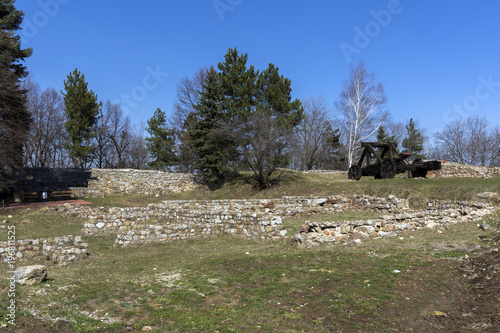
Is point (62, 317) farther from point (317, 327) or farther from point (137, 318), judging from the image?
point (317, 327)

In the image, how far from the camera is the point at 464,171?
22.8 meters

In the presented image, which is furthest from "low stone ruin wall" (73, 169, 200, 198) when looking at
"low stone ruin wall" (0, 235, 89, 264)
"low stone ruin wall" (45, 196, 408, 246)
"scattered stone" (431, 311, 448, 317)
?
"scattered stone" (431, 311, 448, 317)

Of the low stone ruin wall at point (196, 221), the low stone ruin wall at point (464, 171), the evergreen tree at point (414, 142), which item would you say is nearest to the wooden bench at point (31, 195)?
the low stone ruin wall at point (196, 221)

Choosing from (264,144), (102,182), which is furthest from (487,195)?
(102,182)

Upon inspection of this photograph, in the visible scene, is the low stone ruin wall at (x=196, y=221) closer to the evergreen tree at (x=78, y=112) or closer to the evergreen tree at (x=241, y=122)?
the evergreen tree at (x=241, y=122)

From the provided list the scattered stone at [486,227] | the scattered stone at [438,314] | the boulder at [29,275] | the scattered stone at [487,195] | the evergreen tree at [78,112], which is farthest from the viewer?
the evergreen tree at [78,112]

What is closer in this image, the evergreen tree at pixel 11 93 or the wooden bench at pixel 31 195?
the evergreen tree at pixel 11 93

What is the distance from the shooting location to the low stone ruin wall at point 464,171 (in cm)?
2203

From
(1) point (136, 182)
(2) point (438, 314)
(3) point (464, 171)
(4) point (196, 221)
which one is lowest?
(2) point (438, 314)

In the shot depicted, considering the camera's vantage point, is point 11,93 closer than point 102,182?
Yes

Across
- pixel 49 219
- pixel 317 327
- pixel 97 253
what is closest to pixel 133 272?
pixel 97 253

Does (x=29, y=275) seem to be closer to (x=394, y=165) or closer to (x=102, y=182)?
(x=394, y=165)

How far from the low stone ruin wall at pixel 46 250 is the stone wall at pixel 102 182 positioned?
21098 mm

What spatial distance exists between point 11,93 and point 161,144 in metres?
21.9
